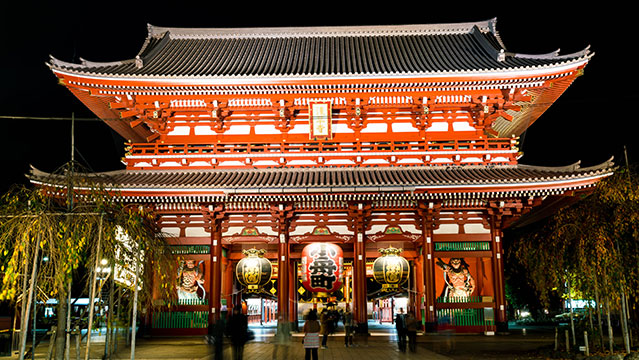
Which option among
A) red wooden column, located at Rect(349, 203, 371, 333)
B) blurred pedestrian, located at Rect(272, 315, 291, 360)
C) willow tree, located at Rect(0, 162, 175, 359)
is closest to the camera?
willow tree, located at Rect(0, 162, 175, 359)

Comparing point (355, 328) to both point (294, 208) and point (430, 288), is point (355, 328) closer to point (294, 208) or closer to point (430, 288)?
point (430, 288)

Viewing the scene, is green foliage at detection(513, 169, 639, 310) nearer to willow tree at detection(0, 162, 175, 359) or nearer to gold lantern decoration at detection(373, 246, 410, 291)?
gold lantern decoration at detection(373, 246, 410, 291)

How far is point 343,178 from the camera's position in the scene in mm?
20969

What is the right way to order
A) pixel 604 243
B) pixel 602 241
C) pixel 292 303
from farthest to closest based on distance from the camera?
1. pixel 292 303
2. pixel 604 243
3. pixel 602 241

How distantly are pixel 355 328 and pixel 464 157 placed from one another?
814 cm

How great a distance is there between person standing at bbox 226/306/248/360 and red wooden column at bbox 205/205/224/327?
8582 millimetres

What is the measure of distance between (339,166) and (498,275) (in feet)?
24.6

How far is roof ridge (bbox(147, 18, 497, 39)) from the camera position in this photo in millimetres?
28312

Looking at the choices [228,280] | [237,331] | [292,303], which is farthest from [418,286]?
[237,331]

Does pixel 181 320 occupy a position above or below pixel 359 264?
below

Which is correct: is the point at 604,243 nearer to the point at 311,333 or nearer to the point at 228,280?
the point at 311,333

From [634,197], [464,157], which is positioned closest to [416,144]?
[464,157]

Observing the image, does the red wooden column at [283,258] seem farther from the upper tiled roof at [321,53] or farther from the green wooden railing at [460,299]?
the green wooden railing at [460,299]

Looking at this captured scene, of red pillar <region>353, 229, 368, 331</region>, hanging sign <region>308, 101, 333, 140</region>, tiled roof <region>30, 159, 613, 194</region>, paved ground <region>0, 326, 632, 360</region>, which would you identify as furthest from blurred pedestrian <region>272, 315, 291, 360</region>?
hanging sign <region>308, 101, 333, 140</region>
